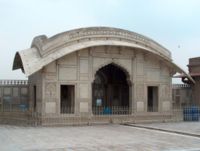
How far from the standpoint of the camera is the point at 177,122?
2128 cm

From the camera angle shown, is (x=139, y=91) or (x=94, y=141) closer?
(x=94, y=141)

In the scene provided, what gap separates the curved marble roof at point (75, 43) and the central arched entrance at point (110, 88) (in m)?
3.58

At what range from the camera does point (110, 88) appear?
24219 mm

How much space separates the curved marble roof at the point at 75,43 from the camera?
59.8ft

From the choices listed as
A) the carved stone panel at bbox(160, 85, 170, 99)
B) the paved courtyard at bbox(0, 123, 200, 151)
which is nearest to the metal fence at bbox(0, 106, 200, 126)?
the carved stone panel at bbox(160, 85, 170, 99)

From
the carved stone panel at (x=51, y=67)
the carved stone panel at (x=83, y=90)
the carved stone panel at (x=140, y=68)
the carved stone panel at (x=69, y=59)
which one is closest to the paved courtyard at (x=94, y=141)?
the carved stone panel at (x=51, y=67)

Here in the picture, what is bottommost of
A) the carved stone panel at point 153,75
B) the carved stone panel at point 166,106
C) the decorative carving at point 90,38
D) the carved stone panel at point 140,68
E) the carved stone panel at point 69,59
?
the carved stone panel at point 166,106

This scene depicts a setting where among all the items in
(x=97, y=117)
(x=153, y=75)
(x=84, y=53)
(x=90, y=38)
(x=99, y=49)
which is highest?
(x=90, y=38)

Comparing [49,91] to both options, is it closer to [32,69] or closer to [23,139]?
[32,69]

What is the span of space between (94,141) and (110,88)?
1125 centimetres

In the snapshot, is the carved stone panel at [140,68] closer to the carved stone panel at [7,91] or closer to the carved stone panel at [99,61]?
the carved stone panel at [99,61]

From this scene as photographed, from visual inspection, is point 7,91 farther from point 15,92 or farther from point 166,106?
point 166,106

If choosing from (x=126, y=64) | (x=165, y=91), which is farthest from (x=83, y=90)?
(x=165, y=91)

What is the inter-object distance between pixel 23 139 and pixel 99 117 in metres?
6.77
